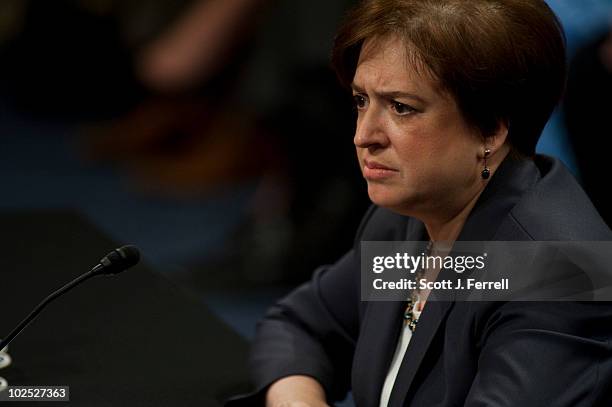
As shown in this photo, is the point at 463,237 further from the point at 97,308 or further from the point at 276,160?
the point at 276,160

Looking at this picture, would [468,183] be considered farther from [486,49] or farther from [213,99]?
[213,99]

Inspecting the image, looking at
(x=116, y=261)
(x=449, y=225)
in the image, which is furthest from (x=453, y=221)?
(x=116, y=261)

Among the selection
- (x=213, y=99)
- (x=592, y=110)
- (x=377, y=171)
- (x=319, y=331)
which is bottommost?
(x=213, y=99)

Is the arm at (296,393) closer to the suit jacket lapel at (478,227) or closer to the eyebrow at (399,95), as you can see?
the suit jacket lapel at (478,227)

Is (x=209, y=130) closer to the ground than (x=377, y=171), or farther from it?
closer to the ground

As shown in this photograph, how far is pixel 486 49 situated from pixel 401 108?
17 centimetres

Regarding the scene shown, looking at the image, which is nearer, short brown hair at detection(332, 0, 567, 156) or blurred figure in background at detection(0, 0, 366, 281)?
short brown hair at detection(332, 0, 567, 156)

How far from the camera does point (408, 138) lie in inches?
65.6

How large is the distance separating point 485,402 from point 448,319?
0.21 m

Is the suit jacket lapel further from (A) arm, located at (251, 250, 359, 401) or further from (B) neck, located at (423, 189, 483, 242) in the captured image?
(A) arm, located at (251, 250, 359, 401)

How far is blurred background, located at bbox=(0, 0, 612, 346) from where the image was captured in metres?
3.98

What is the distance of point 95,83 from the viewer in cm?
669

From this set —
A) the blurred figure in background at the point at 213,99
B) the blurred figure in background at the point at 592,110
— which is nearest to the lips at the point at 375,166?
the blurred figure in background at the point at 592,110

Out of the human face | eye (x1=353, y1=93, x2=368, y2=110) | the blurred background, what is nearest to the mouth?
the human face
